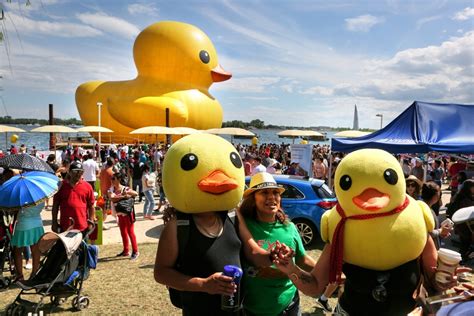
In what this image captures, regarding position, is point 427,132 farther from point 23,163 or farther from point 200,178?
point 23,163

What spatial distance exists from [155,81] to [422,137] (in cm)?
2017

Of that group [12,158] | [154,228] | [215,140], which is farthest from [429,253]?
[154,228]

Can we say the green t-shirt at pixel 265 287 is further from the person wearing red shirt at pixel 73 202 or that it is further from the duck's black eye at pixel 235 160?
the person wearing red shirt at pixel 73 202

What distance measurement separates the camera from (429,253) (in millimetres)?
2324

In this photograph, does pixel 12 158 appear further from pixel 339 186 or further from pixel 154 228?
pixel 339 186

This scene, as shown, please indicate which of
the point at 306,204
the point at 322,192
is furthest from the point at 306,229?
the point at 322,192

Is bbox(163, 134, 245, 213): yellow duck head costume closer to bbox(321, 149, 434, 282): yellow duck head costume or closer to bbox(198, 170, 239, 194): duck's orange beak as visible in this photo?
bbox(198, 170, 239, 194): duck's orange beak

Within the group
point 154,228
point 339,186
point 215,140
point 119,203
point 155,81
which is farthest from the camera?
point 155,81

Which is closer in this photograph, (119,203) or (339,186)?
(339,186)

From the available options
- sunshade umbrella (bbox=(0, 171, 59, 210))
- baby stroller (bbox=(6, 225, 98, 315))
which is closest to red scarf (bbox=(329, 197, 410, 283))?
baby stroller (bbox=(6, 225, 98, 315))

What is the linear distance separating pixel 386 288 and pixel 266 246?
A: 815mm

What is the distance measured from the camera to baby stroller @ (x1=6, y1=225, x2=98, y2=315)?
170 inches

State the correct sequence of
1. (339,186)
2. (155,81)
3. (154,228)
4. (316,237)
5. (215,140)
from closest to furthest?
(339,186)
(215,140)
(316,237)
(154,228)
(155,81)

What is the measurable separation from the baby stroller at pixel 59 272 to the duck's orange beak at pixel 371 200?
350 cm
